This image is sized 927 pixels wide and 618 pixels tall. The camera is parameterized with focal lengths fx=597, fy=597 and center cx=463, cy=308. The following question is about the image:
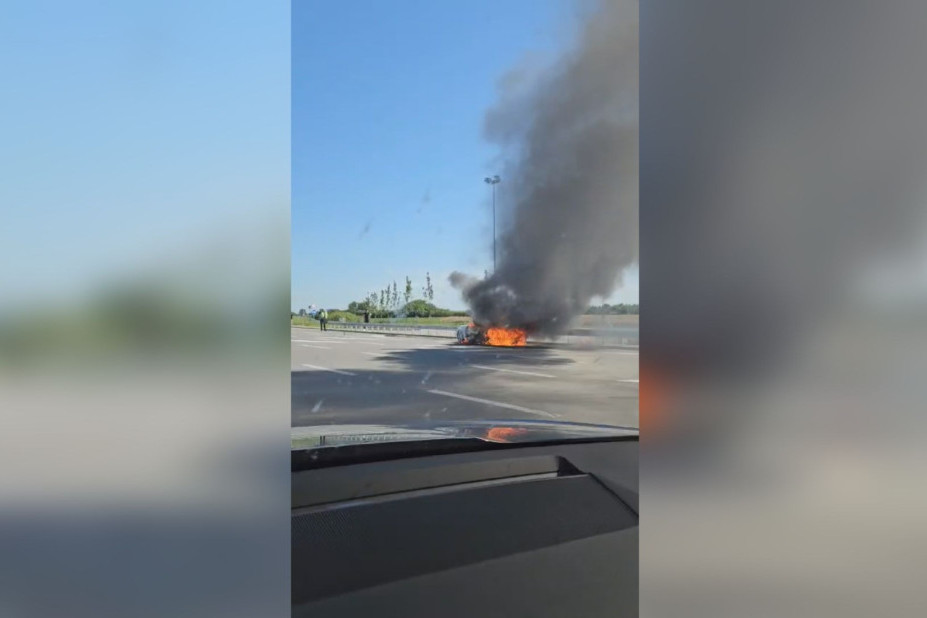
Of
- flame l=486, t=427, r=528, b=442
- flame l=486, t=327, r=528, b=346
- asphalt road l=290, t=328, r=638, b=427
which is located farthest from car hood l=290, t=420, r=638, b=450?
flame l=486, t=327, r=528, b=346

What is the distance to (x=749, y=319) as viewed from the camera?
21.2 inches

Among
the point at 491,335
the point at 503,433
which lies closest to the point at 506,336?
the point at 491,335

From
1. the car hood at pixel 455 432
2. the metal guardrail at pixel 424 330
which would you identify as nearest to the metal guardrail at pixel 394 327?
the metal guardrail at pixel 424 330

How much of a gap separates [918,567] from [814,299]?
251 millimetres

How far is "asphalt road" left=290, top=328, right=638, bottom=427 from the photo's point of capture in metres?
4.54

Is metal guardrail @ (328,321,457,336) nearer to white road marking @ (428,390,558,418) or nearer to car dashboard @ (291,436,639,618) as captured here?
white road marking @ (428,390,558,418)

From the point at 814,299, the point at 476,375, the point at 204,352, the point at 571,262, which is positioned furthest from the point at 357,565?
the point at 476,375

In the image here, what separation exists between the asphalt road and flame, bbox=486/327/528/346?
0.15 metres

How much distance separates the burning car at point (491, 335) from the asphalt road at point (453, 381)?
12 cm

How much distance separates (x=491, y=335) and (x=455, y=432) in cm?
598

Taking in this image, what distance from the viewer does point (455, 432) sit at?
1.67 meters

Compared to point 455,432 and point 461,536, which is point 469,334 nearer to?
point 455,432

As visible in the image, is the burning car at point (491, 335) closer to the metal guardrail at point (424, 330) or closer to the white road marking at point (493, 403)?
the metal guardrail at point (424, 330)

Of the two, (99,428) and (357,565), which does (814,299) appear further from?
(357,565)
